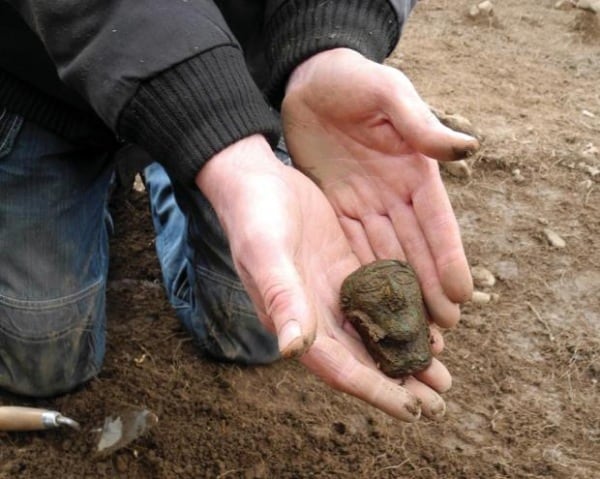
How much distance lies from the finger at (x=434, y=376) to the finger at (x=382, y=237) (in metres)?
0.30

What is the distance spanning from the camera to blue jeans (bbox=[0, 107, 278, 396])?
8.10 feet

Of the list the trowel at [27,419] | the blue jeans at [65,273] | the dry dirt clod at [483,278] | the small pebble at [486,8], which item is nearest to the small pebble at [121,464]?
the trowel at [27,419]

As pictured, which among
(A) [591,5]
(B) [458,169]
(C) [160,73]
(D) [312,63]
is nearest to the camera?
(C) [160,73]

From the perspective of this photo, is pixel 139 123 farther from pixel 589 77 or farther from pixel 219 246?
pixel 589 77

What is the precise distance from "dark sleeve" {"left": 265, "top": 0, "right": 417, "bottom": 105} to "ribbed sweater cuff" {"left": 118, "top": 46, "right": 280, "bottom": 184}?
415mm

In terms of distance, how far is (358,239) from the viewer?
2154mm

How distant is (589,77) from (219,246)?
2718 millimetres

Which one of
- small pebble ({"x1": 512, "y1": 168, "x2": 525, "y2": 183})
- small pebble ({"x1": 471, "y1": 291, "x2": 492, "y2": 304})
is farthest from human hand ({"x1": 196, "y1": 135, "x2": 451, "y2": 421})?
small pebble ({"x1": 512, "y1": 168, "x2": 525, "y2": 183})

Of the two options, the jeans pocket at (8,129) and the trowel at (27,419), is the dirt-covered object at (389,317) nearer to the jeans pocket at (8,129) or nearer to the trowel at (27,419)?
the trowel at (27,419)

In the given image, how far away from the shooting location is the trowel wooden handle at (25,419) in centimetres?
226

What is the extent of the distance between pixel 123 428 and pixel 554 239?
177cm

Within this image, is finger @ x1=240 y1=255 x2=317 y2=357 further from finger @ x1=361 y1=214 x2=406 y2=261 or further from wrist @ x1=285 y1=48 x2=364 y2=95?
wrist @ x1=285 y1=48 x2=364 y2=95

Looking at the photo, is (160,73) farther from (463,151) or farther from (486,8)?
(486,8)

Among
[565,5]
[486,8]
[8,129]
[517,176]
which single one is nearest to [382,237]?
[8,129]
